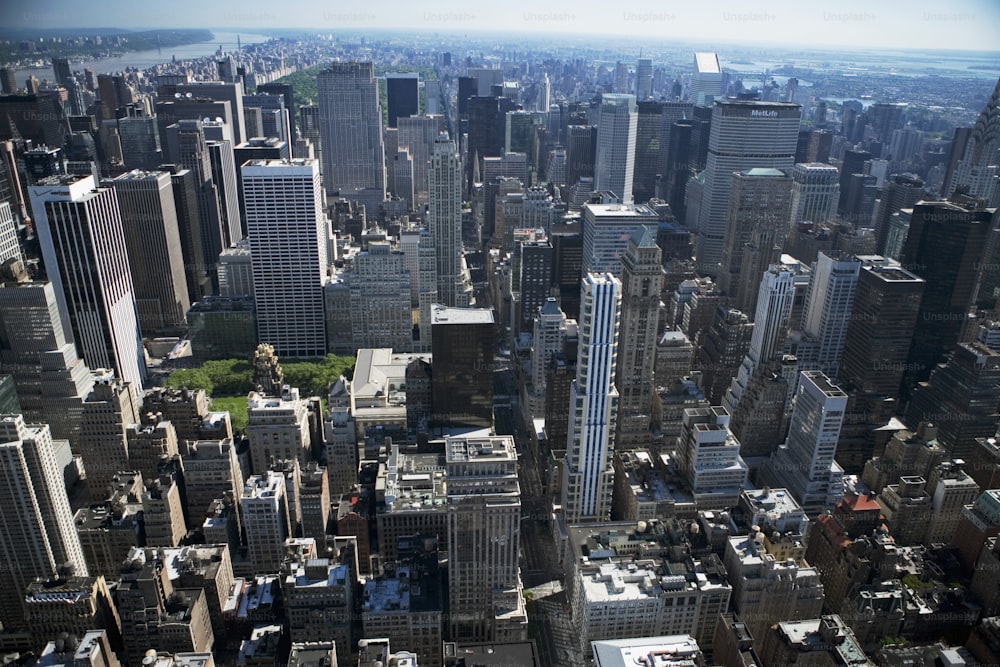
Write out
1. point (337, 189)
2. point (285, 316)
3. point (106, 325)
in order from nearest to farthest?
point (106, 325) < point (285, 316) < point (337, 189)

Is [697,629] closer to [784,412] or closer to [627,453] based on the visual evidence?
[627,453]

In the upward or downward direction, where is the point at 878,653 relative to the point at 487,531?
downward

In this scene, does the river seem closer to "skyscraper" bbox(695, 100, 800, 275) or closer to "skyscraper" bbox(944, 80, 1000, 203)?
"skyscraper" bbox(695, 100, 800, 275)

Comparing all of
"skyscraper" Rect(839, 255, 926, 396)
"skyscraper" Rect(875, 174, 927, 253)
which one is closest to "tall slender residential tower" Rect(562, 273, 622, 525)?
"skyscraper" Rect(839, 255, 926, 396)

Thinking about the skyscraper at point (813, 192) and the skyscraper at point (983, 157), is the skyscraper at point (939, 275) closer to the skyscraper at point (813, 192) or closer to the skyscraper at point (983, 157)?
the skyscraper at point (983, 157)

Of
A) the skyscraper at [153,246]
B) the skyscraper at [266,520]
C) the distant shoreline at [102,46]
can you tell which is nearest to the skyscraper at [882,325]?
the skyscraper at [266,520]

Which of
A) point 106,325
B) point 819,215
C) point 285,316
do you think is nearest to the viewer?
point 106,325

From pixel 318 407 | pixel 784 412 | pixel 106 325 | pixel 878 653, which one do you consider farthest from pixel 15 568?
pixel 784 412
